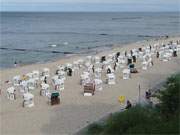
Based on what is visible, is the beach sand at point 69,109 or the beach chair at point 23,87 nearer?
the beach sand at point 69,109

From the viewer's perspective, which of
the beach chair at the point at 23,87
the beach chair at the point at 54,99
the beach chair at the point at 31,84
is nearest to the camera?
the beach chair at the point at 54,99

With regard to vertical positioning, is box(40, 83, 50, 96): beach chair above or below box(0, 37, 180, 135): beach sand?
above

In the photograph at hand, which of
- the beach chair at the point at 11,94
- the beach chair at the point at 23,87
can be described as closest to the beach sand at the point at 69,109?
the beach chair at the point at 11,94

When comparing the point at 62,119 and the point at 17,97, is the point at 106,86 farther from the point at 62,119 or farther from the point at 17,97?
the point at 62,119

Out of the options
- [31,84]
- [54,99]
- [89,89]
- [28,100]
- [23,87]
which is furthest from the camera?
[31,84]

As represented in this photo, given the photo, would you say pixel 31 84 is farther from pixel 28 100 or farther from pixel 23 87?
pixel 28 100

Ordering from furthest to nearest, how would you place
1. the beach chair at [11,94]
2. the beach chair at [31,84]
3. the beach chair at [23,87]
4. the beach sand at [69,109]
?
1. the beach chair at [31,84]
2. the beach chair at [23,87]
3. the beach chair at [11,94]
4. the beach sand at [69,109]

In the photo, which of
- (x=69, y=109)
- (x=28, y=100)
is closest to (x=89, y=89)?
(x=69, y=109)

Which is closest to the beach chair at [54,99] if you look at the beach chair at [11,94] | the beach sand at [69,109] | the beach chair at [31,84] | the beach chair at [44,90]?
the beach sand at [69,109]

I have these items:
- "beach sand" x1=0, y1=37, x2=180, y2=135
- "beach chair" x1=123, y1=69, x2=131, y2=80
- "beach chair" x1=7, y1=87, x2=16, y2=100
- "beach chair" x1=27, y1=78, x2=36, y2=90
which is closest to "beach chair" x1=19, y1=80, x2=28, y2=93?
"beach chair" x1=27, y1=78, x2=36, y2=90

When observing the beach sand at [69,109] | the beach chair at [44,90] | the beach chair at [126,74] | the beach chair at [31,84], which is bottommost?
the beach sand at [69,109]

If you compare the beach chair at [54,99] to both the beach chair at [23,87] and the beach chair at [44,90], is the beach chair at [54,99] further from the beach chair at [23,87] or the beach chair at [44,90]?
the beach chair at [23,87]

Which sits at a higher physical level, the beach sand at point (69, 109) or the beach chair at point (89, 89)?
the beach chair at point (89, 89)

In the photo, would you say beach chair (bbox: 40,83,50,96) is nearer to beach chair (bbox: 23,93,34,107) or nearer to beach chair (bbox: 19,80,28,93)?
beach chair (bbox: 19,80,28,93)
